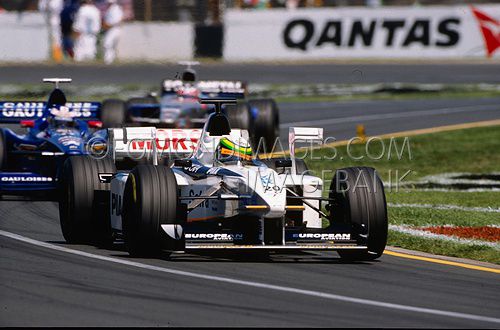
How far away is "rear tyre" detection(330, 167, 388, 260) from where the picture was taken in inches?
466

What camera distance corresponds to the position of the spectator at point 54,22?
37.9 metres

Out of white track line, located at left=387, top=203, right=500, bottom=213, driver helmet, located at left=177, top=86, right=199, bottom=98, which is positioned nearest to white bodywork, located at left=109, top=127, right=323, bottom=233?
white track line, located at left=387, top=203, right=500, bottom=213

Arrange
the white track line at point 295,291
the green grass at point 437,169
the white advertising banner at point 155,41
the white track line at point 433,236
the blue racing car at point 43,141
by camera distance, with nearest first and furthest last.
→ the white track line at point 295,291 < the white track line at point 433,236 < the green grass at point 437,169 < the blue racing car at point 43,141 < the white advertising banner at point 155,41

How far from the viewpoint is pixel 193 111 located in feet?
78.8

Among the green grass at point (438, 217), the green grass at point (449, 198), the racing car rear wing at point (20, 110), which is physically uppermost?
the racing car rear wing at point (20, 110)

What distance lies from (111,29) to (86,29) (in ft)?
3.29

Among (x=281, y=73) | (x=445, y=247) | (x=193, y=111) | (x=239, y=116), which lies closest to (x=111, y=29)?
(x=281, y=73)

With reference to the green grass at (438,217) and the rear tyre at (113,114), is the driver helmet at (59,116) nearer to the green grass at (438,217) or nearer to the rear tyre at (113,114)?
the rear tyre at (113,114)

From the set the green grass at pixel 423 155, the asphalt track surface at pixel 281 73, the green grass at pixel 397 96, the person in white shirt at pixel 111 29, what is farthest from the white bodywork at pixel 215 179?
the person in white shirt at pixel 111 29

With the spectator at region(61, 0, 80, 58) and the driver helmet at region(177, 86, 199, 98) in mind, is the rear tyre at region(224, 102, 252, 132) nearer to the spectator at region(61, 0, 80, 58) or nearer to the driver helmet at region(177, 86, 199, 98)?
the driver helmet at region(177, 86, 199, 98)

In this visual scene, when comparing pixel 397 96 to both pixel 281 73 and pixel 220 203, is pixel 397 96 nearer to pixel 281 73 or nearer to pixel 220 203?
pixel 281 73

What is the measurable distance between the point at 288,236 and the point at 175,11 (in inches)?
1129

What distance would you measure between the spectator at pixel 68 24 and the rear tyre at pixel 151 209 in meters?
26.1

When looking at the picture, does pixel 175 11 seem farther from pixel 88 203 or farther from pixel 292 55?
pixel 88 203
